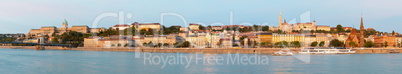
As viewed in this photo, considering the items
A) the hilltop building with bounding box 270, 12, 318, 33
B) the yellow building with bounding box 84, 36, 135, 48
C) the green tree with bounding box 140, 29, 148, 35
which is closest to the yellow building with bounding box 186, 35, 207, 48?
the yellow building with bounding box 84, 36, 135, 48

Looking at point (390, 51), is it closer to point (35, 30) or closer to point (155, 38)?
point (155, 38)

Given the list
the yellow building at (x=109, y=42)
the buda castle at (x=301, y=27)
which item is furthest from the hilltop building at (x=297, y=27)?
the yellow building at (x=109, y=42)

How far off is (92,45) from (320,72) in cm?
5669

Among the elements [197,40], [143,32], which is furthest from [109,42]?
[197,40]

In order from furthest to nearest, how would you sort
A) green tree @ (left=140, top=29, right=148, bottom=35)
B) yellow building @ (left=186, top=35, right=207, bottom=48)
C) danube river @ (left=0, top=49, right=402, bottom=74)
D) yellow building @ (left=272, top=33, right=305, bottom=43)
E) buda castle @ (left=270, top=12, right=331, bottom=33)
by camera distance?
buda castle @ (left=270, top=12, right=331, bottom=33), green tree @ (left=140, top=29, right=148, bottom=35), yellow building @ (left=186, top=35, right=207, bottom=48), yellow building @ (left=272, top=33, right=305, bottom=43), danube river @ (left=0, top=49, right=402, bottom=74)

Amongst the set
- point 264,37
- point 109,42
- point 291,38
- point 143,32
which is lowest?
point 109,42

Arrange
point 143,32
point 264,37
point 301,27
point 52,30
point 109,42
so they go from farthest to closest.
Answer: point 52,30 → point 301,27 → point 143,32 → point 109,42 → point 264,37

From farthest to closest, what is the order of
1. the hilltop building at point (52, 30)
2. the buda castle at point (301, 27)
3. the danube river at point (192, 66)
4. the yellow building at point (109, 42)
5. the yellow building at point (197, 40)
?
the hilltop building at point (52, 30), the buda castle at point (301, 27), the yellow building at point (109, 42), the yellow building at point (197, 40), the danube river at point (192, 66)

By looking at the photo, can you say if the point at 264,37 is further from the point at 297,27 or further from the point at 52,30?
the point at 52,30

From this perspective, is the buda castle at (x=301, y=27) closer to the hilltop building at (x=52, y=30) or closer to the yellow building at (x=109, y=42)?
the yellow building at (x=109, y=42)

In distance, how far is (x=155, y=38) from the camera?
6888 cm

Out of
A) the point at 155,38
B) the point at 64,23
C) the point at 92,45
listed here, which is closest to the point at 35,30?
the point at 64,23

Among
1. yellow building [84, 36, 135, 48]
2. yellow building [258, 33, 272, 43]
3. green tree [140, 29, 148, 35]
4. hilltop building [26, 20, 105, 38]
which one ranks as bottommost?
yellow building [84, 36, 135, 48]

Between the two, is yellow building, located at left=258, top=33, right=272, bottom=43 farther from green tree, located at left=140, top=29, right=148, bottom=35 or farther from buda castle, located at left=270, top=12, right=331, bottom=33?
green tree, located at left=140, top=29, right=148, bottom=35
